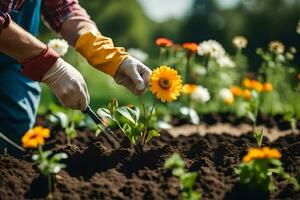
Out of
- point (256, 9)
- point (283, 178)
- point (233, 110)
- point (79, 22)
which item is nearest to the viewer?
point (283, 178)

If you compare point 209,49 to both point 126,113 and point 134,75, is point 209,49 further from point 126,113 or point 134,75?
point 126,113

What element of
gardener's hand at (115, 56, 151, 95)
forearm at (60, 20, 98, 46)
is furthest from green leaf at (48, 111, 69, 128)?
gardener's hand at (115, 56, 151, 95)

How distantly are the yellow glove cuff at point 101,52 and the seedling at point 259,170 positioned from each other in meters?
1.13

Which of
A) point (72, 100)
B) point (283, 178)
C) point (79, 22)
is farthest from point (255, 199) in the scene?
point (79, 22)

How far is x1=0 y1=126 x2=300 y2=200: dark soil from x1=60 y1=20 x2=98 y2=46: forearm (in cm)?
93

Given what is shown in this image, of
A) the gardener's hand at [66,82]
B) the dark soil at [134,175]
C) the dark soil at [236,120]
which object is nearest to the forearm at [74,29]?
the gardener's hand at [66,82]

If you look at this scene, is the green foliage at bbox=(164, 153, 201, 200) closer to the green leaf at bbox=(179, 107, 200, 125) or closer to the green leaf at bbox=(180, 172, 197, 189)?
the green leaf at bbox=(180, 172, 197, 189)

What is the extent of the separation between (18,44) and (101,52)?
58 cm

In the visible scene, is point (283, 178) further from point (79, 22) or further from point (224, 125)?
point (224, 125)

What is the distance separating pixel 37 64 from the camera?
9.96 feet

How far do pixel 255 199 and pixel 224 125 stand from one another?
218 centimetres

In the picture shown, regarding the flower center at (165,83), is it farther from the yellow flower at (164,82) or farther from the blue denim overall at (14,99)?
the blue denim overall at (14,99)

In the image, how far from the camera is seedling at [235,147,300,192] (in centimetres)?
236

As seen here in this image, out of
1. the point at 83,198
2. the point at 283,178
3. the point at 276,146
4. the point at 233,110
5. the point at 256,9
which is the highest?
the point at 256,9
